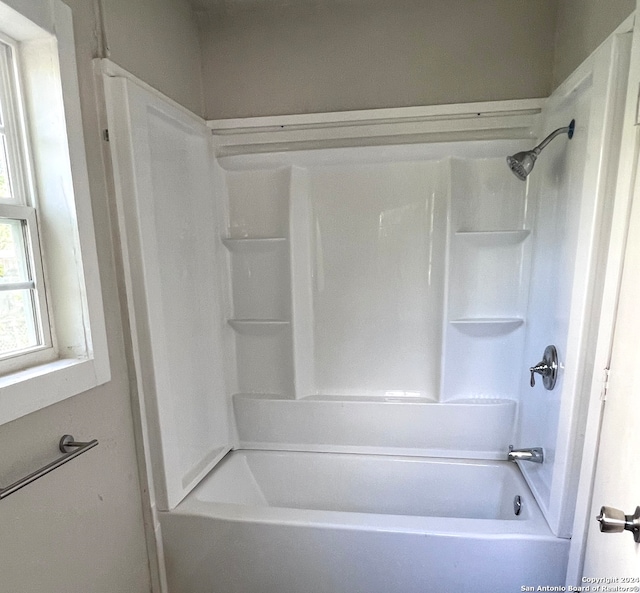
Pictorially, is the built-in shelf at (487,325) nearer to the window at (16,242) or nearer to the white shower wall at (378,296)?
the white shower wall at (378,296)

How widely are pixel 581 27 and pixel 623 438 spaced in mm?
1317

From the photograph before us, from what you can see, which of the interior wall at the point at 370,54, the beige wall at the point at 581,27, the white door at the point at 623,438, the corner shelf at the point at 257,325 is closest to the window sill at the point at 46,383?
the corner shelf at the point at 257,325

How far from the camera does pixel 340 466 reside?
194 cm

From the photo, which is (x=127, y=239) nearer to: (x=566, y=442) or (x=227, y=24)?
(x=227, y=24)

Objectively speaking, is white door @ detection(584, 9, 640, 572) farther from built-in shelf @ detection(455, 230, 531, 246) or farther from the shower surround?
built-in shelf @ detection(455, 230, 531, 246)

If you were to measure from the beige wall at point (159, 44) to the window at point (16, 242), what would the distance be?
32 centimetres

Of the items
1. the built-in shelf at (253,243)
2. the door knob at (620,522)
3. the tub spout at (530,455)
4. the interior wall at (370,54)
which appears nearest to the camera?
the door knob at (620,522)

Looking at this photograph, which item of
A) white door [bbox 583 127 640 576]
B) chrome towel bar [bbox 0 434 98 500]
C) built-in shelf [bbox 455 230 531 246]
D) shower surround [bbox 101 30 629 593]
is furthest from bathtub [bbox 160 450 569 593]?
built-in shelf [bbox 455 230 531 246]

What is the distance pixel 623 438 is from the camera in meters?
0.94

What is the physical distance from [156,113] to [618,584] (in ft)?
6.25

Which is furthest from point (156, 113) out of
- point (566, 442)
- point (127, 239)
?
point (566, 442)

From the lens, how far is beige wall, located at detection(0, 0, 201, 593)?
0.98 meters

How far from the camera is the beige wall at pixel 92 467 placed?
977mm

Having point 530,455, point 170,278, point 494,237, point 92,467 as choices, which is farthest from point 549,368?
point 92,467
